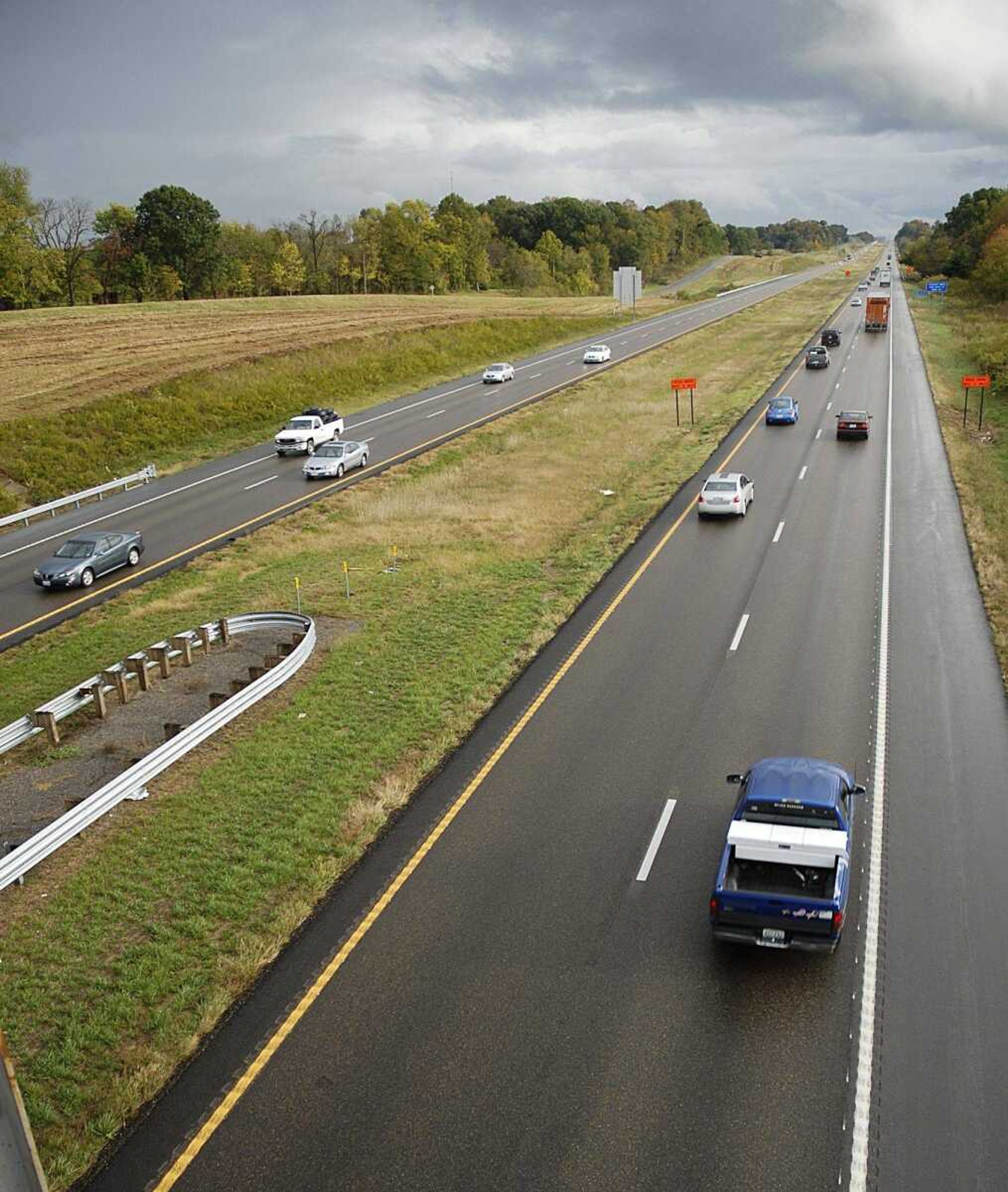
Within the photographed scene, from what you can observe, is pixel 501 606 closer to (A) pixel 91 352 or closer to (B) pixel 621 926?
(B) pixel 621 926

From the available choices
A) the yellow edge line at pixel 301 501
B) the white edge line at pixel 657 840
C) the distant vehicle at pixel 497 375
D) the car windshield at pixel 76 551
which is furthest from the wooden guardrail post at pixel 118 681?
the distant vehicle at pixel 497 375

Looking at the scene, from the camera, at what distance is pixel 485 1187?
9047 mm

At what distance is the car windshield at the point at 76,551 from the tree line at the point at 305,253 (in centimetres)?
6943

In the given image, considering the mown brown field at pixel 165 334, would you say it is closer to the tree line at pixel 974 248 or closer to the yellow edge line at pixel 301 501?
the yellow edge line at pixel 301 501

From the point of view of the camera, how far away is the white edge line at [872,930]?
941cm

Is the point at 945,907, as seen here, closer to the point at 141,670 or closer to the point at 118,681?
the point at 118,681

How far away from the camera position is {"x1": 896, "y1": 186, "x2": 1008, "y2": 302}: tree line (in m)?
99.8

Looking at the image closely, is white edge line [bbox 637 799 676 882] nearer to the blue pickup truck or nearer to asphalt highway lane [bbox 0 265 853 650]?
the blue pickup truck

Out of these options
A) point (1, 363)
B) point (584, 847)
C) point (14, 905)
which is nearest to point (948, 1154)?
point (584, 847)

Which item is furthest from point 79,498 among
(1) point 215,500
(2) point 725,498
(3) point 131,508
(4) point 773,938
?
(4) point 773,938

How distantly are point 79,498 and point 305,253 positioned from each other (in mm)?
115083

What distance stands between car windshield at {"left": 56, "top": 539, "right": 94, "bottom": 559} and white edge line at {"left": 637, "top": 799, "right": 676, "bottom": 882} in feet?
70.4

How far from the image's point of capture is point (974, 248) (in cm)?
12744

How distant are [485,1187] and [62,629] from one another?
69.3 feet
